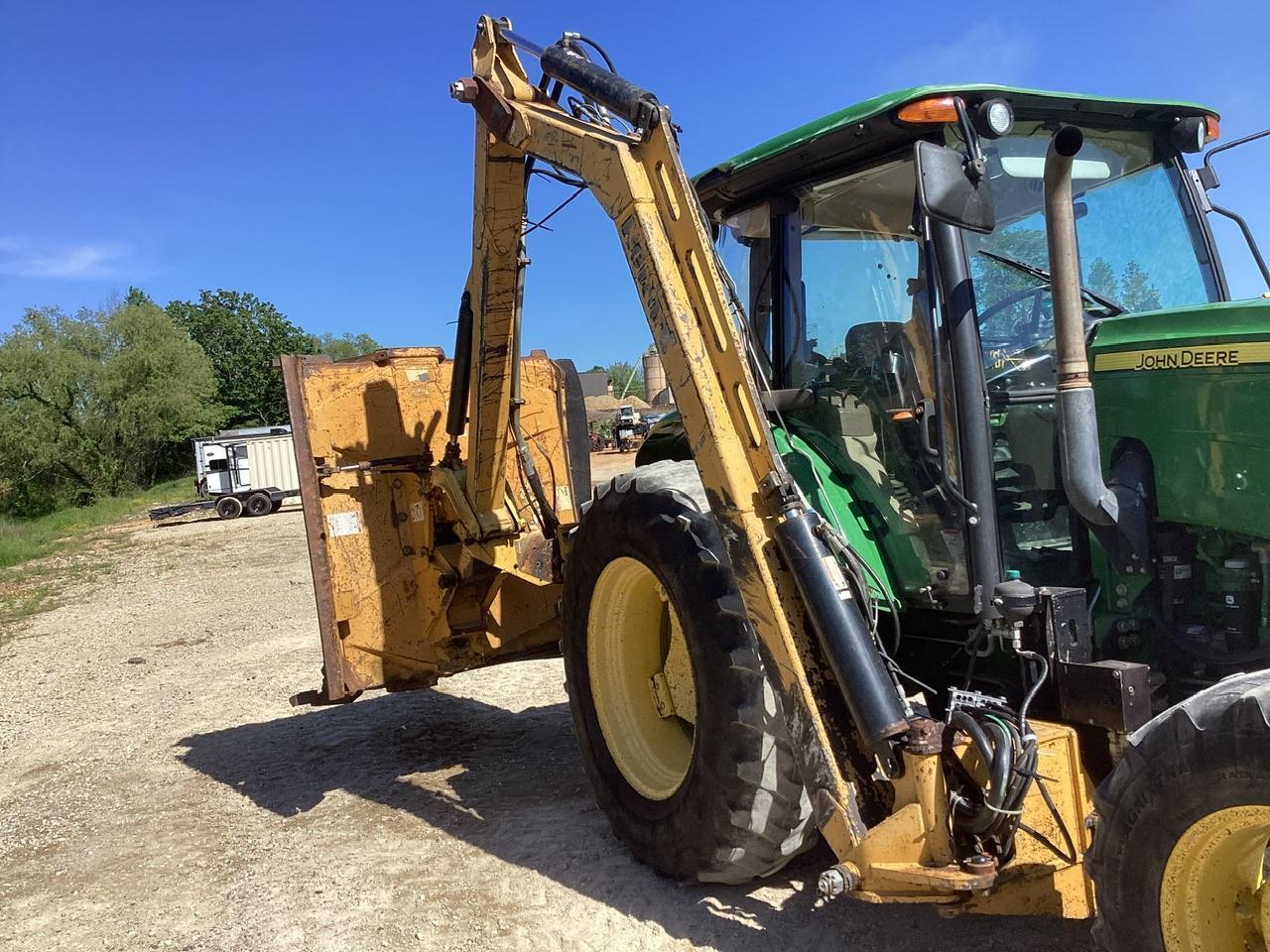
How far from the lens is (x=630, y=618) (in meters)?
3.96

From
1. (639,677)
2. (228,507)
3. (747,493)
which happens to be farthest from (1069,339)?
(228,507)

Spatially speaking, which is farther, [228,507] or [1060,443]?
[228,507]

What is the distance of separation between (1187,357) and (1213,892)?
1.50m

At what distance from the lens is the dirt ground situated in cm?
336

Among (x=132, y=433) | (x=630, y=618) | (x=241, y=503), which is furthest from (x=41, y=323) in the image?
(x=630, y=618)

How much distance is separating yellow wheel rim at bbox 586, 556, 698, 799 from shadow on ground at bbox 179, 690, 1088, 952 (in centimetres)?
40

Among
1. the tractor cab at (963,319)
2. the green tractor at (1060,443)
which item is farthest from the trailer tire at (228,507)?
the tractor cab at (963,319)

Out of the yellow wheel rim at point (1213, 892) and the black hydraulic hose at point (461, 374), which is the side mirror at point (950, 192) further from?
the black hydraulic hose at point (461, 374)

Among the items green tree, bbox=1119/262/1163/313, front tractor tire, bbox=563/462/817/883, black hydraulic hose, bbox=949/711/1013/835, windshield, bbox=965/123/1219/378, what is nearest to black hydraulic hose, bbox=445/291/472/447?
front tractor tire, bbox=563/462/817/883

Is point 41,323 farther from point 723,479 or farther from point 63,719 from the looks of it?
point 723,479

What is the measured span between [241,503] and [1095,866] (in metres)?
27.9

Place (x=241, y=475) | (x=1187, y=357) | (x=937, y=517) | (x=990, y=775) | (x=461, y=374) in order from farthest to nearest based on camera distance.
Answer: (x=241, y=475)
(x=461, y=374)
(x=937, y=517)
(x=1187, y=357)
(x=990, y=775)

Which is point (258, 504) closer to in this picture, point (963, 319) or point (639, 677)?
point (639, 677)

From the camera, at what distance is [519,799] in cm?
465
